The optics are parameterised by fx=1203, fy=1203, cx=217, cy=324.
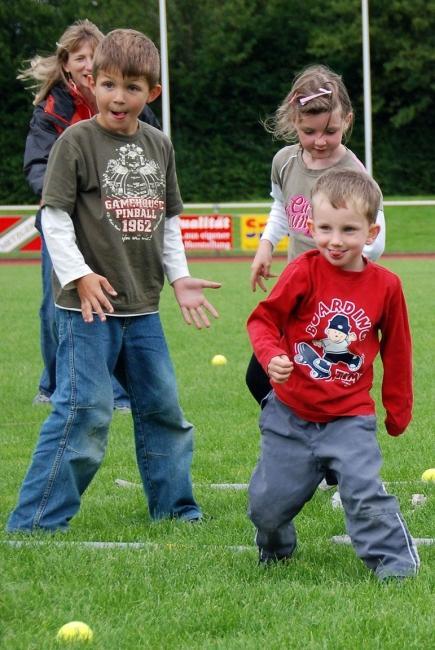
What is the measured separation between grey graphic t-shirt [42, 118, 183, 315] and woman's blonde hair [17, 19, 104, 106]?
207 centimetres

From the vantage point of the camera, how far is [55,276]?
4879 millimetres

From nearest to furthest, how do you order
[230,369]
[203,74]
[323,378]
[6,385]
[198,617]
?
[198,617] < [323,378] < [6,385] < [230,369] < [203,74]

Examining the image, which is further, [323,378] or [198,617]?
[323,378]

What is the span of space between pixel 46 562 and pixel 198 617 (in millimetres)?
818

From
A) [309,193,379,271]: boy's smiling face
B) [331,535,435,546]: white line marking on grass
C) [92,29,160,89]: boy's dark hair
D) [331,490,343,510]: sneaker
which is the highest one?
[92,29,160,89]: boy's dark hair

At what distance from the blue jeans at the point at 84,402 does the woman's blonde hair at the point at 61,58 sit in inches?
96.3

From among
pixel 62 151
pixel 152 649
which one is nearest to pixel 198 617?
pixel 152 649

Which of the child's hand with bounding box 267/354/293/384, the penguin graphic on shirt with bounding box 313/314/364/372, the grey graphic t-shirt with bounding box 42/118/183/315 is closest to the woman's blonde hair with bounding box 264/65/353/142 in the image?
the grey graphic t-shirt with bounding box 42/118/183/315

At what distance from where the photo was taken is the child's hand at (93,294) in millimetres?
4629

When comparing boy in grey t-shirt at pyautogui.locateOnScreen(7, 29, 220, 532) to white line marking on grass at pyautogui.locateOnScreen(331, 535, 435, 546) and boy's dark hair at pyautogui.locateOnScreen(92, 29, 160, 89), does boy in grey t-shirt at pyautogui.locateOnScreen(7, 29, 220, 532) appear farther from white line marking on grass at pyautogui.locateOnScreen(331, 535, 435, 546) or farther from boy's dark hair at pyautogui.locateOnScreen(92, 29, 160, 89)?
white line marking on grass at pyautogui.locateOnScreen(331, 535, 435, 546)

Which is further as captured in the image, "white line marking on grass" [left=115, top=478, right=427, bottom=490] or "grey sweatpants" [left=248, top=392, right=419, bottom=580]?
"white line marking on grass" [left=115, top=478, right=427, bottom=490]

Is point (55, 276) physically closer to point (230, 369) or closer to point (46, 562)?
point (46, 562)

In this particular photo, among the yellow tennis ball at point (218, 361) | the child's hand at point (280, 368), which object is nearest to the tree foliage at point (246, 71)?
the yellow tennis ball at point (218, 361)

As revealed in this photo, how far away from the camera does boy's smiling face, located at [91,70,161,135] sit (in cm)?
476
